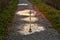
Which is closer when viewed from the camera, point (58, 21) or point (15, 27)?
point (15, 27)

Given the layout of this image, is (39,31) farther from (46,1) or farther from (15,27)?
(46,1)

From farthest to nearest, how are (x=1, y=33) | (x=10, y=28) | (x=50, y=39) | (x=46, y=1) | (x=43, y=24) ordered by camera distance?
(x=46, y=1), (x=43, y=24), (x=10, y=28), (x=1, y=33), (x=50, y=39)

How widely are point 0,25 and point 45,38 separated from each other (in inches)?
116

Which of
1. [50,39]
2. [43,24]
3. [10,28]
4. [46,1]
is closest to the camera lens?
[50,39]

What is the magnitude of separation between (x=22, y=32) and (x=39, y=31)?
2.85 feet

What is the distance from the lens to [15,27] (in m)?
12.0

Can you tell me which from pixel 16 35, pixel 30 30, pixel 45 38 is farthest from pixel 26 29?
pixel 45 38

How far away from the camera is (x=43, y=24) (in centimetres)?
1281

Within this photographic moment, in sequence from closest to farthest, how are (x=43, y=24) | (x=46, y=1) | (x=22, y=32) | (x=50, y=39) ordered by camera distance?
(x=50, y=39) < (x=22, y=32) < (x=43, y=24) < (x=46, y=1)

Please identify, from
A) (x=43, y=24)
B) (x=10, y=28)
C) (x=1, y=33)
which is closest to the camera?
(x=1, y=33)

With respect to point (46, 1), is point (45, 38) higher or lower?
higher

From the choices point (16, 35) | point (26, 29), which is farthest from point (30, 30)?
point (16, 35)

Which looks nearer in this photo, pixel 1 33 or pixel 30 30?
pixel 1 33

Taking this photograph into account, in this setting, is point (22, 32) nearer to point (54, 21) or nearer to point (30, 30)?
point (30, 30)
